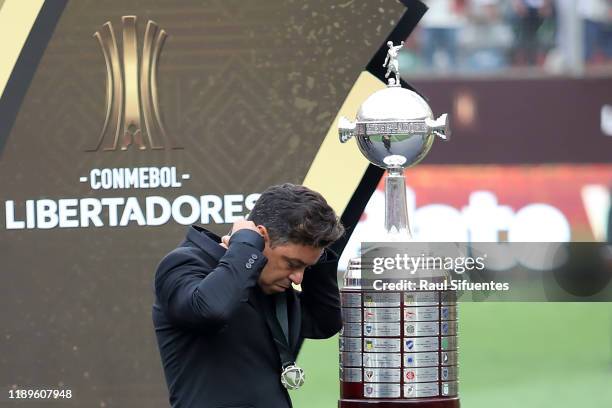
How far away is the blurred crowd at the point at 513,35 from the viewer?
4.01m

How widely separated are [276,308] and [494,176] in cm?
124

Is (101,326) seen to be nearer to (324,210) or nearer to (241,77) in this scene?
(241,77)

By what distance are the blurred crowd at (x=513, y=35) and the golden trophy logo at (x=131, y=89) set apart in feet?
2.93

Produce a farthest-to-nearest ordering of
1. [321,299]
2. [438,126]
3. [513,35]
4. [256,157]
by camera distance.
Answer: [256,157] < [513,35] < [438,126] < [321,299]

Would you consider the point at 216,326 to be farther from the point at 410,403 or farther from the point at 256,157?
the point at 256,157

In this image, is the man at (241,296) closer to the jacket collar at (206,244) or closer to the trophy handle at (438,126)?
the jacket collar at (206,244)

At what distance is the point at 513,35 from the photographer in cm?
405

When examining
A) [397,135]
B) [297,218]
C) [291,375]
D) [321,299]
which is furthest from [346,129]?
[291,375]

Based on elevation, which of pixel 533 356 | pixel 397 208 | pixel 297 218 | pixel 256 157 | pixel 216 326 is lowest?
pixel 216 326

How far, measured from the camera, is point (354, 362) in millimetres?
3439

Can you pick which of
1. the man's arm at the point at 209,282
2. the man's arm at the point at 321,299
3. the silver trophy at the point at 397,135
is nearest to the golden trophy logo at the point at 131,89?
the silver trophy at the point at 397,135

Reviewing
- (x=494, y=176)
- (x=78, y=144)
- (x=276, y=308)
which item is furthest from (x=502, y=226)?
(x=78, y=144)

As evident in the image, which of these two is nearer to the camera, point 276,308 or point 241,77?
point 276,308

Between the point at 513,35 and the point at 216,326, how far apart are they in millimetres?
1659
